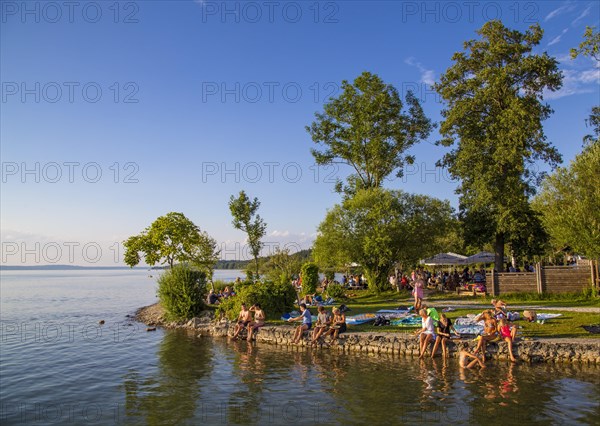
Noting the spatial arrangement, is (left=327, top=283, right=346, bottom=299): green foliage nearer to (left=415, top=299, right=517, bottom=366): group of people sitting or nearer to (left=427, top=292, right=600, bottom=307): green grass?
(left=427, top=292, right=600, bottom=307): green grass

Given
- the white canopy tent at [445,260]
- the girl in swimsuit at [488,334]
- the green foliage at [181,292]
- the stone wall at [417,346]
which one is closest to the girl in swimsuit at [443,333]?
the stone wall at [417,346]

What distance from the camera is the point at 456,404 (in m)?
10.8

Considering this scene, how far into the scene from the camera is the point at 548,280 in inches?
957

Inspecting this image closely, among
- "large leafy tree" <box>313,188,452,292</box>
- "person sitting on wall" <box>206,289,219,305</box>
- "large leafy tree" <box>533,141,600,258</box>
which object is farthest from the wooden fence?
"person sitting on wall" <box>206,289,219,305</box>

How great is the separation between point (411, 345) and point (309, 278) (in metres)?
16.4

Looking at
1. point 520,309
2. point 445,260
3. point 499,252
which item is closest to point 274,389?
point 520,309

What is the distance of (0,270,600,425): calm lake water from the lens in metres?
10.4

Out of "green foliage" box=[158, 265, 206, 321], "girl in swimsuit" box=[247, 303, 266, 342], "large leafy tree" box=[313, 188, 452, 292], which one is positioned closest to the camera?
"girl in swimsuit" box=[247, 303, 266, 342]

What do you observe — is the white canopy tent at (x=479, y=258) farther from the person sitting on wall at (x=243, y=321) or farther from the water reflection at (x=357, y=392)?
the water reflection at (x=357, y=392)

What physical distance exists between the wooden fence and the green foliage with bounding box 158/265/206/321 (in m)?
16.6

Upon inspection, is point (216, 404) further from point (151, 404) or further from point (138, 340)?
point (138, 340)

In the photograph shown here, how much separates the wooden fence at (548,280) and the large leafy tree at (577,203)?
201cm

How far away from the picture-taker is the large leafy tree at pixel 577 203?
67.7ft

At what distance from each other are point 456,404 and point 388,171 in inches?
1075
